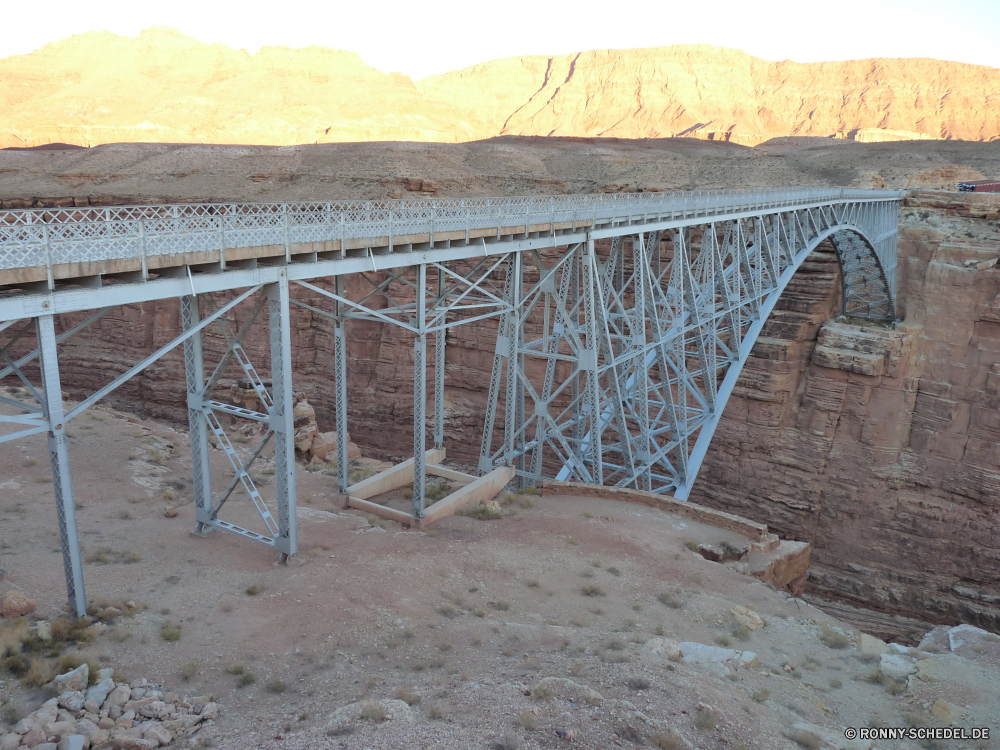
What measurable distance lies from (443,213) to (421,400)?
3.73 meters

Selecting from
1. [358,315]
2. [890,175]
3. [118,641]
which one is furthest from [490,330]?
[890,175]

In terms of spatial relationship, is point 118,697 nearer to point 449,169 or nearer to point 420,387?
point 420,387

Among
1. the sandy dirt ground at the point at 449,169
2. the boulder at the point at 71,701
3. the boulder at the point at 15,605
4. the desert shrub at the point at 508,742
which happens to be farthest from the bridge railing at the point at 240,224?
the sandy dirt ground at the point at 449,169

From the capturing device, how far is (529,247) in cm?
1606

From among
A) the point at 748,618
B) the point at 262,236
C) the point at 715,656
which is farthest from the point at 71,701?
the point at 748,618

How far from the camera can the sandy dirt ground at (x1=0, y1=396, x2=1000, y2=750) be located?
791 centimetres

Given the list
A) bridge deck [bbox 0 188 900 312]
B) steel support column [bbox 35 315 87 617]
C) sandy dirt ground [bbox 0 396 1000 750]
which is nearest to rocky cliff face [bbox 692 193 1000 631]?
bridge deck [bbox 0 188 900 312]

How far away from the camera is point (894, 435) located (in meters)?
32.7

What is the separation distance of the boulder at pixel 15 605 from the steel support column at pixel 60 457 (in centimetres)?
53

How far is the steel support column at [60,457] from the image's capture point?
8.33 meters

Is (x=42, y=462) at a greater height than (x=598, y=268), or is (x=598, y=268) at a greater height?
(x=598, y=268)

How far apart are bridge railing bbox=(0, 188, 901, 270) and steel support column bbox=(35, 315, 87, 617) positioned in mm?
901

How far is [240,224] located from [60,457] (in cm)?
408

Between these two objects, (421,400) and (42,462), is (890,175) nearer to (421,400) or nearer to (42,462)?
(421,400)
